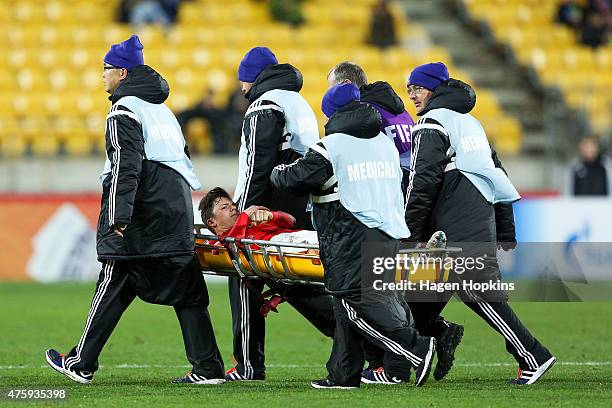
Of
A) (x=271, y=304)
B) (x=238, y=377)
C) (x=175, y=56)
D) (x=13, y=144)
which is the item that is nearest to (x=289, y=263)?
(x=271, y=304)

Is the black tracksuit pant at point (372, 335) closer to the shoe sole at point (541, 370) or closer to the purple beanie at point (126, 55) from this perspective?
the shoe sole at point (541, 370)

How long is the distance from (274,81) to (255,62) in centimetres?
21

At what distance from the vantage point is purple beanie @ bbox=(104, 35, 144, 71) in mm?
8500

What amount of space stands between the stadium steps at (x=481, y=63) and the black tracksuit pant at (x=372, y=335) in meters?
13.2

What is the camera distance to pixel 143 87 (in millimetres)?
8445

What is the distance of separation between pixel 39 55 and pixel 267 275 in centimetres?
1402

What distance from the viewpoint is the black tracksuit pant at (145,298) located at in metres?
8.42

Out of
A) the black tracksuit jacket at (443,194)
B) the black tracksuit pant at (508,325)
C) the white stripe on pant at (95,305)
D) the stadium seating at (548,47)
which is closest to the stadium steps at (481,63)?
the stadium seating at (548,47)

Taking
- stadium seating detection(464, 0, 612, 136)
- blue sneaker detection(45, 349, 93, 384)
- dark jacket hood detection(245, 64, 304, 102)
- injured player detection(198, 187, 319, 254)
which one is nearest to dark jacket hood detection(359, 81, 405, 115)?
dark jacket hood detection(245, 64, 304, 102)

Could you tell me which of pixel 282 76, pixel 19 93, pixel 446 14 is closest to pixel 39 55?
pixel 19 93

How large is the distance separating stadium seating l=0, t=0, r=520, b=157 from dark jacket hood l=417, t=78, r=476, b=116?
1113 centimetres

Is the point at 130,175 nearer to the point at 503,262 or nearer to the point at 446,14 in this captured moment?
the point at 503,262

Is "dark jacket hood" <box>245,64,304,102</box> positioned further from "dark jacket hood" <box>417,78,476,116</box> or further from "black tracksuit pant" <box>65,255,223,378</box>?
"black tracksuit pant" <box>65,255,223,378</box>

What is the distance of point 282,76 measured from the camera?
29.3 ft
